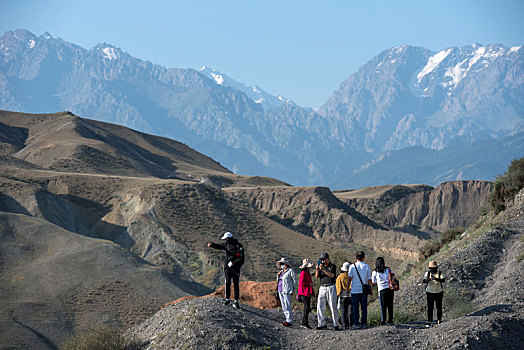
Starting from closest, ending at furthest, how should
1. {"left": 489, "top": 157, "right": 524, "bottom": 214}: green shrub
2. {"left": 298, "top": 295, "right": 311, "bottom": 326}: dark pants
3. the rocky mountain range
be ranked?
{"left": 298, "top": 295, "right": 311, "bottom": 326}: dark pants → {"left": 489, "top": 157, "right": 524, "bottom": 214}: green shrub → the rocky mountain range

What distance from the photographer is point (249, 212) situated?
192 ft

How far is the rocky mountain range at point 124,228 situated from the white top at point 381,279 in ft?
45.8

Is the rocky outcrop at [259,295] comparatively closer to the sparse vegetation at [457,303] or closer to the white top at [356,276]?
the sparse vegetation at [457,303]

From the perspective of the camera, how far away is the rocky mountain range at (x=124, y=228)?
105 feet

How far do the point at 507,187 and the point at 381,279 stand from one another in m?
14.0

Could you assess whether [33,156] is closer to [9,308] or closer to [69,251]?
[69,251]

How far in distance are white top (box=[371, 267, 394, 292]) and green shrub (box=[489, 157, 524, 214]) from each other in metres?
13.6

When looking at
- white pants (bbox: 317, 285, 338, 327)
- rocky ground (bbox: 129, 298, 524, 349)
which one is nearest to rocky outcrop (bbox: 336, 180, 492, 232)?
white pants (bbox: 317, 285, 338, 327)

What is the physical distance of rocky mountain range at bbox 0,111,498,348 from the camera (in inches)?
1261

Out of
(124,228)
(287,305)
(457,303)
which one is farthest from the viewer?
(124,228)

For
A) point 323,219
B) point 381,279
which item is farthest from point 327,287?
point 323,219

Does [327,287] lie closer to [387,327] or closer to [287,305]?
[287,305]

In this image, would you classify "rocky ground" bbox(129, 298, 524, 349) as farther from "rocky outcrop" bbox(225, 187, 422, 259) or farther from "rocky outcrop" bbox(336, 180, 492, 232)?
"rocky outcrop" bbox(336, 180, 492, 232)

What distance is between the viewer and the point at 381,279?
612 inches
